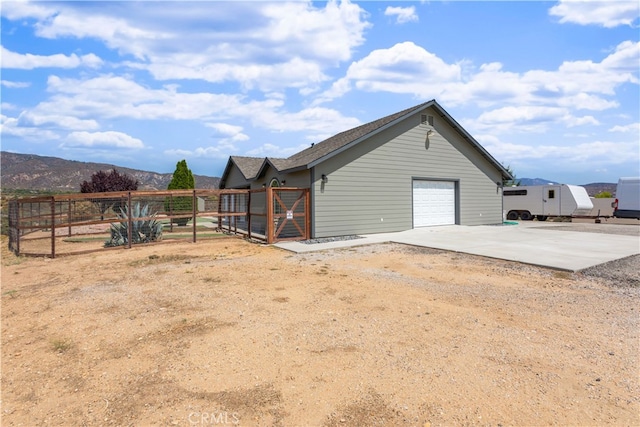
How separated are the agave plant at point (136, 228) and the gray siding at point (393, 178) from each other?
5.80m

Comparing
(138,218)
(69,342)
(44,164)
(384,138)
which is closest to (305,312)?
(69,342)

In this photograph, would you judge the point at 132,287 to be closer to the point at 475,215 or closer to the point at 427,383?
the point at 427,383

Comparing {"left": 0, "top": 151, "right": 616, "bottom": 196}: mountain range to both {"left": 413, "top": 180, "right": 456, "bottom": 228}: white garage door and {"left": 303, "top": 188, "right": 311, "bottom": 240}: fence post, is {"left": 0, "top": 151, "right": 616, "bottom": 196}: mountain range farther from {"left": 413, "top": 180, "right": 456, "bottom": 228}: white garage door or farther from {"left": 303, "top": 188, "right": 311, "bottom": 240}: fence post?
{"left": 303, "top": 188, "right": 311, "bottom": 240}: fence post

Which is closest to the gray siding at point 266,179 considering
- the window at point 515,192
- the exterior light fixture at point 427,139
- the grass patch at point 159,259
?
the grass patch at point 159,259

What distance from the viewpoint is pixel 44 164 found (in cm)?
6906

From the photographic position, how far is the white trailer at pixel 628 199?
19.4 meters

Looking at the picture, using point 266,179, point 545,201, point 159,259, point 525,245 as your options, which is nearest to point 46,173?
point 266,179

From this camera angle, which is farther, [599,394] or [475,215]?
[475,215]

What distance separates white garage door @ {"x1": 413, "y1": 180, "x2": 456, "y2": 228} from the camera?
15859 millimetres

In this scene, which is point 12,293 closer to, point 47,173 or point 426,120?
point 426,120

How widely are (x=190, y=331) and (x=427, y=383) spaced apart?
277 cm

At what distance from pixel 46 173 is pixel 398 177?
241ft

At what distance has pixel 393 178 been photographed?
14.8 metres

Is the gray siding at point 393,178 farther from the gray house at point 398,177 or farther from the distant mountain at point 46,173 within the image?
the distant mountain at point 46,173
